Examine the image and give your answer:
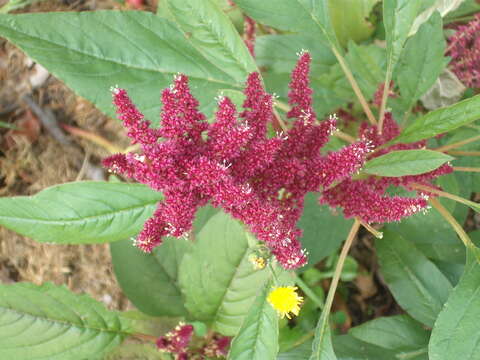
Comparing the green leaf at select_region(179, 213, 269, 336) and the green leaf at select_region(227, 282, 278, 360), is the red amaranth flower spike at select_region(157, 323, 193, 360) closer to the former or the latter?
the green leaf at select_region(179, 213, 269, 336)

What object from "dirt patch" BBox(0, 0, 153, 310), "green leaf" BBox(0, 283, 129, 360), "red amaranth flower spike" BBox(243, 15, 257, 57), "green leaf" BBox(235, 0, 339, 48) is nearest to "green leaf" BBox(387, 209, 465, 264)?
"green leaf" BBox(235, 0, 339, 48)

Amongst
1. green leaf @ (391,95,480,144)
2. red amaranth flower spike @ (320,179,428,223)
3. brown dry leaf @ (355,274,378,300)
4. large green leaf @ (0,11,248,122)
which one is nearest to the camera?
green leaf @ (391,95,480,144)

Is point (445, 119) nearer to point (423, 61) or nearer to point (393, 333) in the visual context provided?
point (423, 61)

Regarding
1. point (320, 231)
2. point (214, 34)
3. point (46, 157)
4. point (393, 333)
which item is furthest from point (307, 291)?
point (46, 157)

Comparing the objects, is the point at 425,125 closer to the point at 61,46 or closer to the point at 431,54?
the point at 431,54

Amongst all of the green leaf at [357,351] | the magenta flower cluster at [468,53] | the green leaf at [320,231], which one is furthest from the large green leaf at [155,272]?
the magenta flower cluster at [468,53]

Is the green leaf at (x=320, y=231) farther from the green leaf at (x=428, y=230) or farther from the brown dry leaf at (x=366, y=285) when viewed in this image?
the brown dry leaf at (x=366, y=285)
